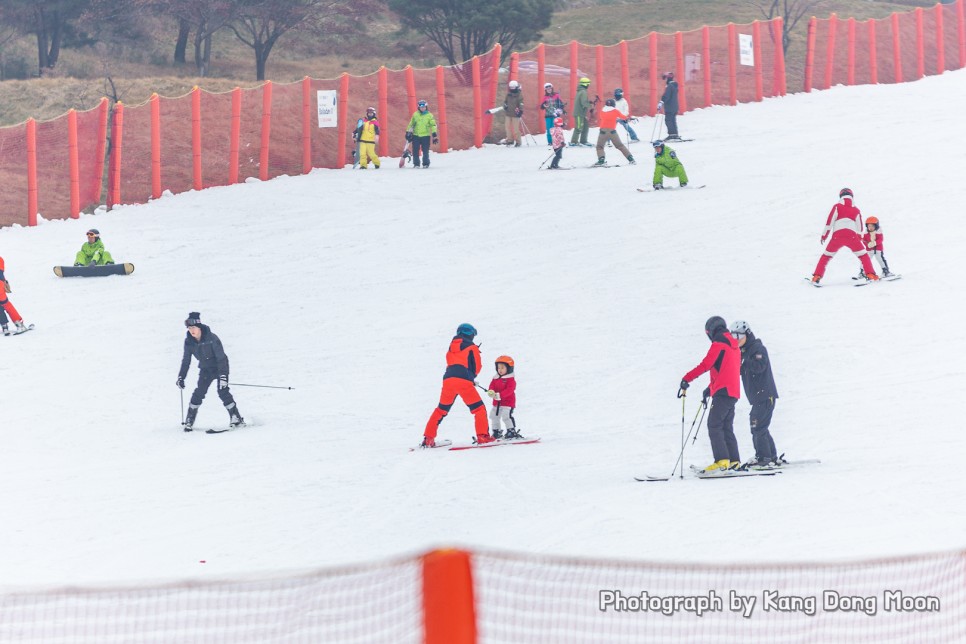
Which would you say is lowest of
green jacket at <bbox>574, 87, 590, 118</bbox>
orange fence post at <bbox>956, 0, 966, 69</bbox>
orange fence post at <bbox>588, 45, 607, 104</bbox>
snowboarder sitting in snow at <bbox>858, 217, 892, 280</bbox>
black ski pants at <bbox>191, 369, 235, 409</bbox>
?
black ski pants at <bbox>191, 369, 235, 409</bbox>

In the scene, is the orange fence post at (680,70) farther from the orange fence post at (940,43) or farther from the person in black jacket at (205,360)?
the person in black jacket at (205,360)

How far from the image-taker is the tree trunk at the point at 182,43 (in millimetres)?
44344

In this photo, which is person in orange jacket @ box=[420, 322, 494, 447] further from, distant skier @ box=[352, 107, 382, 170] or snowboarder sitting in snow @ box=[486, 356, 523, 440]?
distant skier @ box=[352, 107, 382, 170]

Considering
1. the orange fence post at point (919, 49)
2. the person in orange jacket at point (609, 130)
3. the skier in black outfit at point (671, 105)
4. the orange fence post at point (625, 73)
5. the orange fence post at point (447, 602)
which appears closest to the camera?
the orange fence post at point (447, 602)

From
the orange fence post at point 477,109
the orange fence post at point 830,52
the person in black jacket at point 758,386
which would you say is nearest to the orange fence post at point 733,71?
the orange fence post at point 830,52

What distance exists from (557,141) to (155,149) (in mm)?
8474

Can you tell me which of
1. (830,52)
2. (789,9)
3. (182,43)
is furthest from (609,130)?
(789,9)

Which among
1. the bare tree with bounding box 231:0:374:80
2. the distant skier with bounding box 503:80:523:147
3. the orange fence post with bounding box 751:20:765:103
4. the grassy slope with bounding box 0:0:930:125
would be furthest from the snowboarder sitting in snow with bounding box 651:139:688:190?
the bare tree with bounding box 231:0:374:80

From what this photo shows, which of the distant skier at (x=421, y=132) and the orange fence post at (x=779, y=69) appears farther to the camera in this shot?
the orange fence post at (x=779, y=69)

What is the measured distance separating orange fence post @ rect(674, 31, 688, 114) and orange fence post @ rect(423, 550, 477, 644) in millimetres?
30878

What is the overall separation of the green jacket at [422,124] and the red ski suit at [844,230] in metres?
12.1

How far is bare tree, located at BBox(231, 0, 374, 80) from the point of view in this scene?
4297 cm

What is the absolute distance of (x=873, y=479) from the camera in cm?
1164

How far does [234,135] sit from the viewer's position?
2870cm
